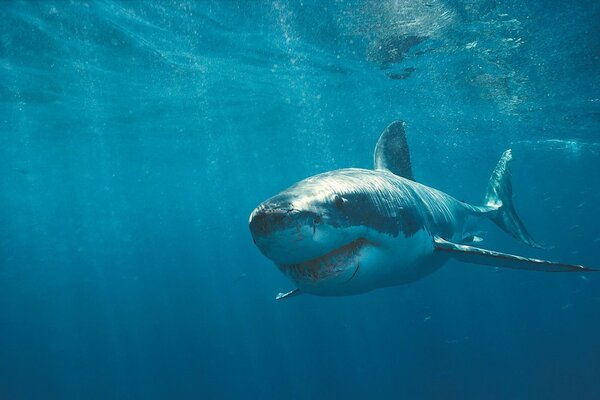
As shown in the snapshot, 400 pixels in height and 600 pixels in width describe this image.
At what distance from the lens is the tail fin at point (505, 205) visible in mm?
7516

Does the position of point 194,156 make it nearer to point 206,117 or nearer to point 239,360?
point 206,117

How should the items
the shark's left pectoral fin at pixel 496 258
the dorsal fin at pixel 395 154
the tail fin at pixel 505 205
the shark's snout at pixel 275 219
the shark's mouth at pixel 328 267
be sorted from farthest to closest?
the tail fin at pixel 505 205 → the dorsal fin at pixel 395 154 → the shark's left pectoral fin at pixel 496 258 → the shark's mouth at pixel 328 267 → the shark's snout at pixel 275 219

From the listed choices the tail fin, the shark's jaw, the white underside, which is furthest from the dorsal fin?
the shark's jaw

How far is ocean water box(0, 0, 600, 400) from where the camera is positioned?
11.8 m

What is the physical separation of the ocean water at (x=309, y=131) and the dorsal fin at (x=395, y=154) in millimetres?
6215

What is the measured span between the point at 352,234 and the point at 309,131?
83.3ft

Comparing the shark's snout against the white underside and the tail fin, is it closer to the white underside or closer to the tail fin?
the white underside

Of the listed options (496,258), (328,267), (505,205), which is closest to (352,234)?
(328,267)

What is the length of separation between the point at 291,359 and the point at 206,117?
14657 mm

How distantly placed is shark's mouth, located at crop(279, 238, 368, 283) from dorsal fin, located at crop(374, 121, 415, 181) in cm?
363

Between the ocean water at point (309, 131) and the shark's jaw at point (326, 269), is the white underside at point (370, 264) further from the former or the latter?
the ocean water at point (309, 131)

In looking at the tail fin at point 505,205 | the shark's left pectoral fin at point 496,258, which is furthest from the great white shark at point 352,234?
the tail fin at point 505,205

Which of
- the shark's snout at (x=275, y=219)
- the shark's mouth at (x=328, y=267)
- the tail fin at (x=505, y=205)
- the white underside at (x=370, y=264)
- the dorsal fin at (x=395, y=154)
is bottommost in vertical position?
the tail fin at (x=505, y=205)

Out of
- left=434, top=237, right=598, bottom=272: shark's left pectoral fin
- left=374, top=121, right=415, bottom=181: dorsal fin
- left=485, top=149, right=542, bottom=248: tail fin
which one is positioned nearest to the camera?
left=434, top=237, right=598, bottom=272: shark's left pectoral fin
